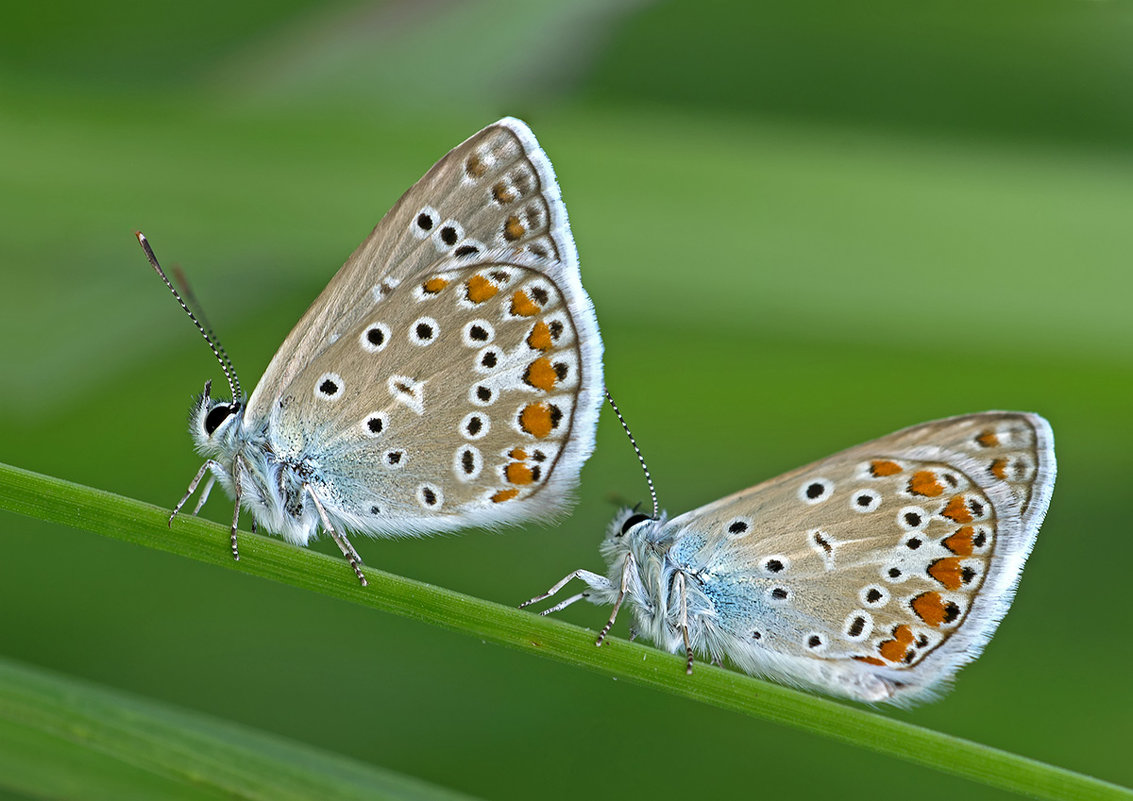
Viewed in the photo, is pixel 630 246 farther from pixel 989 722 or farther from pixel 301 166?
pixel 989 722

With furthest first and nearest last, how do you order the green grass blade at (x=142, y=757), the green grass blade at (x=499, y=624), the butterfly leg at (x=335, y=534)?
the butterfly leg at (x=335, y=534) → the green grass blade at (x=499, y=624) → the green grass blade at (x=142, y=757)

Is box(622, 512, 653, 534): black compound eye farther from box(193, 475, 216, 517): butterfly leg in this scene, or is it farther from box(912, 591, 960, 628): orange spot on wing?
box(193, 475, 216, 517): butterfly leg

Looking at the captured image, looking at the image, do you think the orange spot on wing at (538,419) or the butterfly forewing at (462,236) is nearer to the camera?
the butterfly forewing at (462,236)

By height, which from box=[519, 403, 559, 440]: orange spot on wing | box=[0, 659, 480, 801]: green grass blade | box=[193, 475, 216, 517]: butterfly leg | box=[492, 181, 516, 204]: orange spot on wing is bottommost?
box=[0, 659, 480, 801]: green grass blade

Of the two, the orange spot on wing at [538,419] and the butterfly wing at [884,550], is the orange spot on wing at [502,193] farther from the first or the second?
the butterfly wing at [884,550]

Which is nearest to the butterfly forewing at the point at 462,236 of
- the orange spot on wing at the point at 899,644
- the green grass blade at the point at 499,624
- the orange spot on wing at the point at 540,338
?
the orange spot on wing at the point at 540,338

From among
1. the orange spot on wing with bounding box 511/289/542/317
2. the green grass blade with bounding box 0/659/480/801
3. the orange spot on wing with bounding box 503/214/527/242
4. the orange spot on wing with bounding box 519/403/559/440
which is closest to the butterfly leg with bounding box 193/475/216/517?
the green grass blade with bounding box 0/659/480/801
